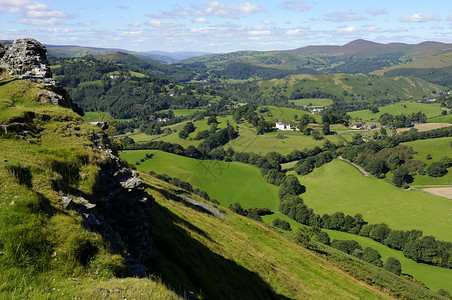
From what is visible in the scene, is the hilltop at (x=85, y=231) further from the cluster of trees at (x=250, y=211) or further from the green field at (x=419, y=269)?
the cluster of trees at (x=250, y=211)

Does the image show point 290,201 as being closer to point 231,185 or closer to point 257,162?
point 231,185

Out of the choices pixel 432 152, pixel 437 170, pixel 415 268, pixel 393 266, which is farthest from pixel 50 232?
pixel 432 152

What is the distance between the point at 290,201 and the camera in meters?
116

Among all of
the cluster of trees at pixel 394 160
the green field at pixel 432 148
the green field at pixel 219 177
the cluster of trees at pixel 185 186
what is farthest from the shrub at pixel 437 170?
the cluster of trees at pixel 185 186

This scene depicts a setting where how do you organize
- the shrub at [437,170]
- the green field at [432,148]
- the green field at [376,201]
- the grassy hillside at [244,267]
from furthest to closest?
the green field at [432,148] → the shrub at [437,170] → the green field at [376,201] → the grassy hillside at [244,267]

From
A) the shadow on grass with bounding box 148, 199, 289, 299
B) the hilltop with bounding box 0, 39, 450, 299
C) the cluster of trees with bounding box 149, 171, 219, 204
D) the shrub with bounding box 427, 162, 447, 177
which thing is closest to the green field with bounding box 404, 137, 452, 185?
the shrub with bounding box 427, 162, 447, 177

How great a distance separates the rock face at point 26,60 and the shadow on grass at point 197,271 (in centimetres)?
2790

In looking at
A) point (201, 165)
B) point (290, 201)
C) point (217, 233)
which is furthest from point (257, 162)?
point (217, 233)

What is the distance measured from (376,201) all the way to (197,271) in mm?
122162

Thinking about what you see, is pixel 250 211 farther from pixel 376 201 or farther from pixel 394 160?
pixel 394 160

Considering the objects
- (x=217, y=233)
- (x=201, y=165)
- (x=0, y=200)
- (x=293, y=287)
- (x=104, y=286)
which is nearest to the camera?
(x=104, y=286)

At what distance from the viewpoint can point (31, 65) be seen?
121 ft

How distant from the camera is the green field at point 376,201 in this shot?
98562 mm

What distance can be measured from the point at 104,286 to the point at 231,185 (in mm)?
122593
